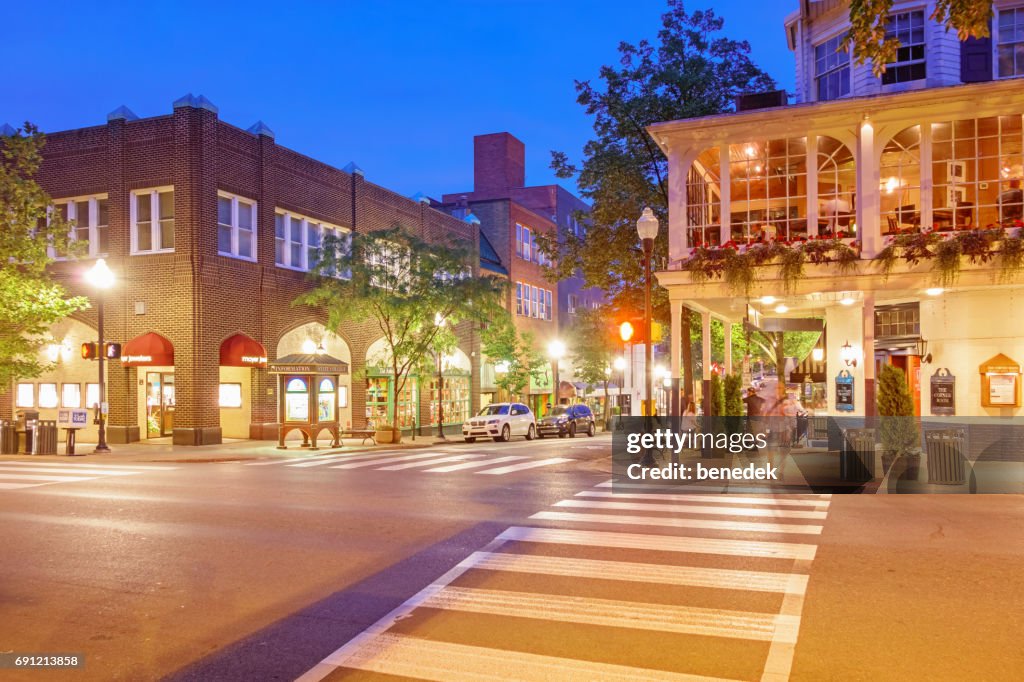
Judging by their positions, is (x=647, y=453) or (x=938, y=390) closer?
(x=647, y=453)

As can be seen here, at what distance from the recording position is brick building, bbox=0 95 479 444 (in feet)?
87.7

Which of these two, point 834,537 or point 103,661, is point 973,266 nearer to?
point 834,537

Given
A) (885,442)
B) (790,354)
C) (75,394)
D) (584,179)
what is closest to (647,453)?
(885,442)

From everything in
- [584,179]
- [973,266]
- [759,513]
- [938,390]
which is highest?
[584,179]

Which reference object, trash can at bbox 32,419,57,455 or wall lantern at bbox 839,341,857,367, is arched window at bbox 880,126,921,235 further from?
trash can at bbox 32,419,57,455

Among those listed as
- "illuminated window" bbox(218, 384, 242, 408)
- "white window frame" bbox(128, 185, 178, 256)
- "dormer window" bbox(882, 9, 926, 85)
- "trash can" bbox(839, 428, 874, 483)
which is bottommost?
"trash can" bbox(839, 428, 874, 483)

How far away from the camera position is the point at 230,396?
29.4 meters

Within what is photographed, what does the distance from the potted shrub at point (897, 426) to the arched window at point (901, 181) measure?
3426 millimetres

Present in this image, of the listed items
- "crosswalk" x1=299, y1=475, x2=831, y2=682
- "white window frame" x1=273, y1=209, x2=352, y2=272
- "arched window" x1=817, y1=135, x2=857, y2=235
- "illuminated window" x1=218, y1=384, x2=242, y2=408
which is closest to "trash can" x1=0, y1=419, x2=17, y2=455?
"illuminated window" x1=218, y1=384, x2=242, y2=408

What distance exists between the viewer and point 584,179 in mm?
25375

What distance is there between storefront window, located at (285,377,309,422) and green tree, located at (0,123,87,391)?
6643 millimetres

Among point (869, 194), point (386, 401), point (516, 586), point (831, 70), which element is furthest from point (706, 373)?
point (386, 401)

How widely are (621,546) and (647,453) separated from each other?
327 inches

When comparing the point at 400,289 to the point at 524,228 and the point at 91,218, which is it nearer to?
the point at 91,218
